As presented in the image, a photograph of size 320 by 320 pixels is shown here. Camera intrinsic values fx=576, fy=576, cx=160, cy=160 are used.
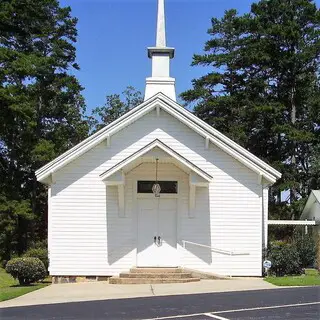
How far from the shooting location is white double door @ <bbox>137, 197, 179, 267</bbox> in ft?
64.3

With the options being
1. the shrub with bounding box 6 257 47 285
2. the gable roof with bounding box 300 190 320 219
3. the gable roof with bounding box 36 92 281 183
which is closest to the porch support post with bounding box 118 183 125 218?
the gable roof with bounding box 36 92 281 183

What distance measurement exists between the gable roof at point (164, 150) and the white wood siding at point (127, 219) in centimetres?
109

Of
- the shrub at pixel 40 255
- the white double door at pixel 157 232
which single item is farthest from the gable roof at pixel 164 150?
the shrub at pixel 40 255

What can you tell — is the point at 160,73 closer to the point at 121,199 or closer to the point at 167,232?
A: the point at 121,199

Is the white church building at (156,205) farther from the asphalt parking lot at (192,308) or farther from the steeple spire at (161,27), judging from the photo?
the asphalt parking lot at (192,308)

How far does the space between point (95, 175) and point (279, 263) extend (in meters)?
7.06

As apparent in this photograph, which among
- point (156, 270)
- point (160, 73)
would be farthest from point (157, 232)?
point (160, 73)

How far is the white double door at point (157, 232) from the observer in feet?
64.3

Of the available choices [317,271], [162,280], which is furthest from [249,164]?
[317,271]

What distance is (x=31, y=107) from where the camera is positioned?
34250 millimetres

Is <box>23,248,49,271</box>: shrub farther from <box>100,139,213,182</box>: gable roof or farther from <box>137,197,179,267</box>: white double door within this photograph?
<box>100,139,213,182</box>: gable roof

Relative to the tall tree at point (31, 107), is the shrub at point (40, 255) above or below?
below

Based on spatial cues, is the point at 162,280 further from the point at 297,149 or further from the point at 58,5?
the point at 58,5

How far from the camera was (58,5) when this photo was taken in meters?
44.5
